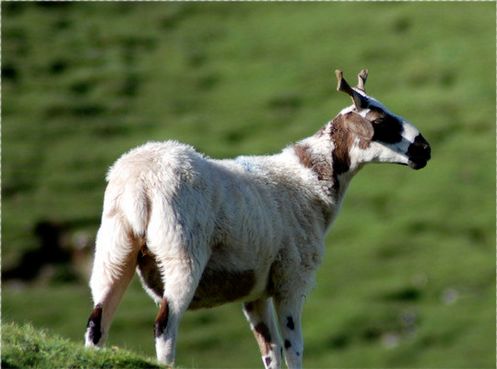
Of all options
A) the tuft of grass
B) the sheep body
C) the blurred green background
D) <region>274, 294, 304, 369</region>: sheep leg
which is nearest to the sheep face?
the sheep body

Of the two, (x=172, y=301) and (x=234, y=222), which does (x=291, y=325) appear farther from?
(x=172, y=301)

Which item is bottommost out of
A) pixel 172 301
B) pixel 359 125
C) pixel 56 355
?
pixel 56 355

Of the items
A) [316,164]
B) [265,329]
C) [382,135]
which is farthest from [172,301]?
[382,135]

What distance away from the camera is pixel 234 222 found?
1316 centimetres

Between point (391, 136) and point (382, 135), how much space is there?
0.14 m

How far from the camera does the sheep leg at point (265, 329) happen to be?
604 inches

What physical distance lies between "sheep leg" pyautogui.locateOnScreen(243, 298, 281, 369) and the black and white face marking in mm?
2961

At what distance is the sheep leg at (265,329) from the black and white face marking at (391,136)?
296 centimetres

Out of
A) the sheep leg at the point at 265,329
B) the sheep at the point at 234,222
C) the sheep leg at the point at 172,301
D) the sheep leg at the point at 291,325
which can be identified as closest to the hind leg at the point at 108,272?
the sheep at the point at 234,222

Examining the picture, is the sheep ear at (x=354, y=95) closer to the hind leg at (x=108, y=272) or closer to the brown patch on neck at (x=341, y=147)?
the brown patch on neck at (x=341, y=147)

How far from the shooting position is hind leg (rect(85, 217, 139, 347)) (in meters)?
12.5

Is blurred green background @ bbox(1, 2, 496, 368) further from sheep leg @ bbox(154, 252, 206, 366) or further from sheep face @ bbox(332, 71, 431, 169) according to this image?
sheep leg @ bbox(154, 252, 206, 366)

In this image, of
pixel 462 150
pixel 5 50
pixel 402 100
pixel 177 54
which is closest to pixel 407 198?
pixel 462 150

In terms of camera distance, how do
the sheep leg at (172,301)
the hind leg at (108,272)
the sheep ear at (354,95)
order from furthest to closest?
the sheep ear at (354,95) < the hind leg at (108,272) < the sheep leg at (172,301)
